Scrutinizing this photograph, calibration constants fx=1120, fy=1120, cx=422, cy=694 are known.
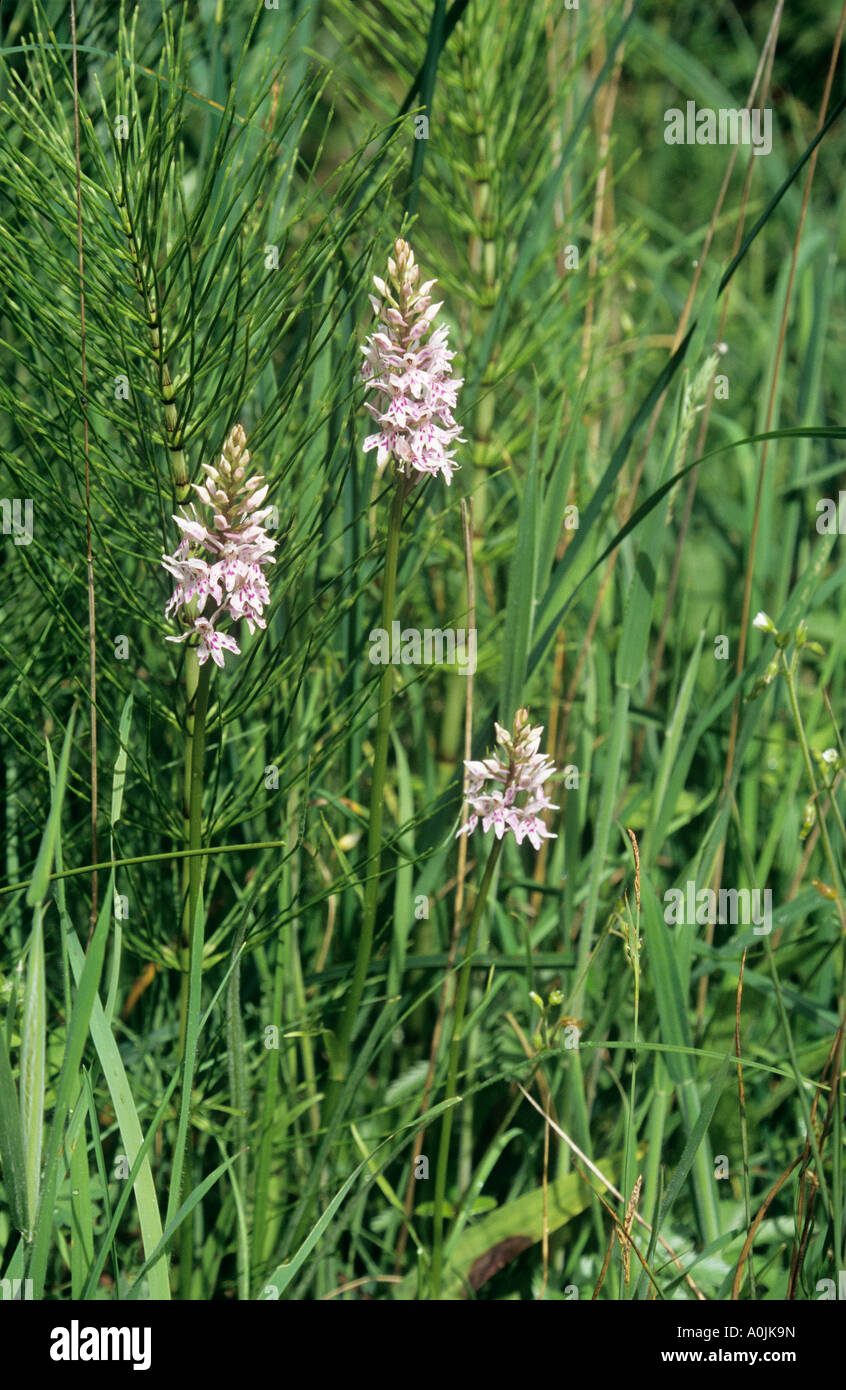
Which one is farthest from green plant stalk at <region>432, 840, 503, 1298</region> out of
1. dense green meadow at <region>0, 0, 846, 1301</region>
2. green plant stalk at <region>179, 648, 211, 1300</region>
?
green plant stalk at <region>179, 648, 211, 1300</region>

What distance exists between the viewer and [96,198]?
3.48 feet

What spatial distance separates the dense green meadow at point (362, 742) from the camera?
3.31ft

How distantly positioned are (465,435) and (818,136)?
80cm

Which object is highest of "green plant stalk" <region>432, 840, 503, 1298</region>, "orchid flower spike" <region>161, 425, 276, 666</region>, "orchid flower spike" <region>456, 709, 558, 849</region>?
"orchid flower spike" <region>161, 425, 276, 666</region>

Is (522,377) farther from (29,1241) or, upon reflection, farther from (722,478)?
(29,1241)

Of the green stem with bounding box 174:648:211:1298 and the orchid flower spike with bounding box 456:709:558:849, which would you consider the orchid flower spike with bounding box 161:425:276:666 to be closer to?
the green stem with bounding box 174:648:211:1298

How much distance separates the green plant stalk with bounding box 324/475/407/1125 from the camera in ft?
3.27

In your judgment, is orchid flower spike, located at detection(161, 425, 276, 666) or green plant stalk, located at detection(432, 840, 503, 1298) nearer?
orchid flower spike, located at detection(161, 425, 276, 666)

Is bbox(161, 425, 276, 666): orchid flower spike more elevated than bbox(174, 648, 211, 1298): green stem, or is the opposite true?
bbox(161, 425, 276, 666): orchid flower spike

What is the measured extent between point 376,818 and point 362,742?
42 cm

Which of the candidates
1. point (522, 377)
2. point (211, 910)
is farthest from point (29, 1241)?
point (522, 377)

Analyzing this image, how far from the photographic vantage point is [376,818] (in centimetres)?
108

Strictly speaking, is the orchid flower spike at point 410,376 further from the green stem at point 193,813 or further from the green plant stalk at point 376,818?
the green stem at point 193,813

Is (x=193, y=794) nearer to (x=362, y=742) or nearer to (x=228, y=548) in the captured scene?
(x=228, y=548)
